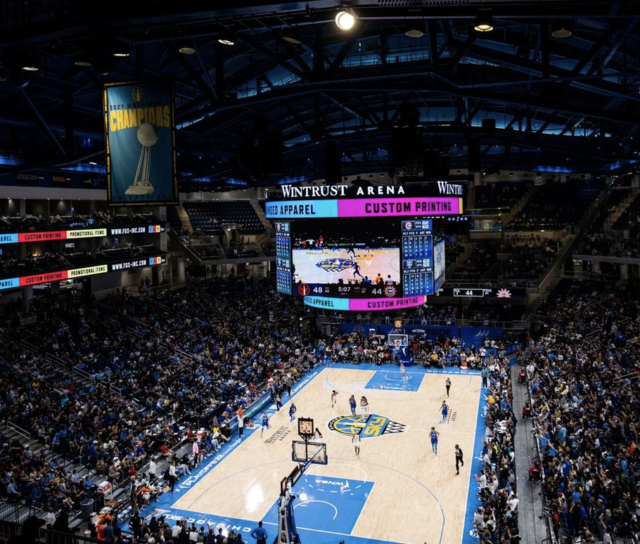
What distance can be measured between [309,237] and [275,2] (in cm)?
1595

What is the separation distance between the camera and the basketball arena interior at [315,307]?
40.4 feet

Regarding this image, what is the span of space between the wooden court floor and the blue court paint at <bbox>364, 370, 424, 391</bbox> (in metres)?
1.11

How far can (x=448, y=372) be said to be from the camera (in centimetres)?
3731

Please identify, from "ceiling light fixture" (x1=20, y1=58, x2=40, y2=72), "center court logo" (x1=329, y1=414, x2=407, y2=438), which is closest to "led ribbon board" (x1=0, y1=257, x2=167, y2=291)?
"center court logo" (x1=329, y1=414, x2=407, y2=438)

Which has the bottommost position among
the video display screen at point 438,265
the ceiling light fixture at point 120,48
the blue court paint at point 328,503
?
the blue court paint at point 328,503

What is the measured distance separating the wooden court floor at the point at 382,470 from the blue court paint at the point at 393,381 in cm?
111

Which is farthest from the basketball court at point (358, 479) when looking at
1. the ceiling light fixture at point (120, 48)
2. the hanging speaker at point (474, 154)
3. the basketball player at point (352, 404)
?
the ceiling light fixture at point (120, 48)

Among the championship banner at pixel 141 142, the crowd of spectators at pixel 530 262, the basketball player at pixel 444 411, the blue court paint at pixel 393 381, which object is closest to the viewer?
the championship banner at pixel 141 142

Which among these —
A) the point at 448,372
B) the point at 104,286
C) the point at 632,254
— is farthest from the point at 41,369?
the point at 632,254

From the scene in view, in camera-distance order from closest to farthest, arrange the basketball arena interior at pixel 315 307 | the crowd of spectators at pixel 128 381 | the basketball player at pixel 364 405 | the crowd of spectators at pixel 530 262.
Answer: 1. the basketball arena interior at pixel 315 307
2. the crowd of spectators at pixel 128 381
3. the basketball player at pixel 364 405
4. the crowd of spectators at pixel 530 262

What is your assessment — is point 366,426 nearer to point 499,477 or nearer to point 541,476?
point 499,477

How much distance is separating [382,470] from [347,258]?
8.60 metres

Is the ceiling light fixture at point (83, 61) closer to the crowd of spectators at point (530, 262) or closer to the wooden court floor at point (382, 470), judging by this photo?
the wooden court floor at point (382, 470)

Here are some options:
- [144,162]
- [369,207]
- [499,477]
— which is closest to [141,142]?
[144,162]
